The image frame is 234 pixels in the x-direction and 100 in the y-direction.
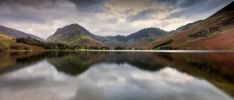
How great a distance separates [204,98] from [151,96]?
4663 mm

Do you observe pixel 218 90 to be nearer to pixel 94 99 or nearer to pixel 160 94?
pixel 160 94

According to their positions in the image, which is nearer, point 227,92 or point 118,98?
point 118,98

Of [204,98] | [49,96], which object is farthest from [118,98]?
[204,98]

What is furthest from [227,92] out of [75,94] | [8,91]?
[8,91]

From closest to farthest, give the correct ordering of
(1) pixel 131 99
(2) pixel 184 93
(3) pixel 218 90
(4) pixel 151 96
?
(1) pixel 131 99
(4) pixel 151 96
(2) pixel 184 93
(3) pixel 218 90

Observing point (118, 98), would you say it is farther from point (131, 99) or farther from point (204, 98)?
point (204, 98)

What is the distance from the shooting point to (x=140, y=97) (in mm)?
18203

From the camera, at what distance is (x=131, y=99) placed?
57.1 feet

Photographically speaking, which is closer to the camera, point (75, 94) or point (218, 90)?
point (75, 94)

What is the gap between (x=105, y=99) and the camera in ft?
57.2

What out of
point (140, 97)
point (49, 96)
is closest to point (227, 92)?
point (140, 97)

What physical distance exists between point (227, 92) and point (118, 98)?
11.2m

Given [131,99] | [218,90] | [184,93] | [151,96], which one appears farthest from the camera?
[218,90]

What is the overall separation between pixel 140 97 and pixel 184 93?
488 cm
